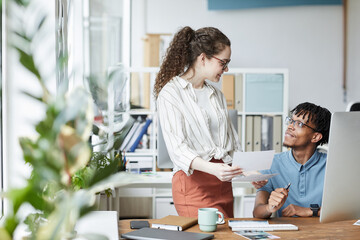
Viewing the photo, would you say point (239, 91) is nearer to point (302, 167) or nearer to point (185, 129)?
point (302, 167)

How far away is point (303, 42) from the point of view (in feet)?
20.9

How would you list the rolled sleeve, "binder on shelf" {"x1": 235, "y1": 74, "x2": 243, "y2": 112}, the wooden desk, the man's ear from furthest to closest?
"binder on shelf" {"x1": 235, "y1": 74, "x2": 243, "y2": 112}, the man's ear, the rolled sleeve, the wooden desk

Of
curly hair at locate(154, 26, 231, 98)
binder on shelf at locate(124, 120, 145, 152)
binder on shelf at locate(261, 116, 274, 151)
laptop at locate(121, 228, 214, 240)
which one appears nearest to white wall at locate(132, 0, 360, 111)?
binder on shelf at locate(261, 116, 274, 151)

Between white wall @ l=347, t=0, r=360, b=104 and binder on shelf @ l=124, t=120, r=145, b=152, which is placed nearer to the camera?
binder on shelf @ l=124, t=120, r=145, b=152

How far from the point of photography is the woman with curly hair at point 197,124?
5.91ft

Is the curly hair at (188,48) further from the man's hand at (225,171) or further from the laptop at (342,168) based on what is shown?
the laptop at (342,168)

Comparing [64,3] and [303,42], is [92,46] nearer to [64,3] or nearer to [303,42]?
[64,3]

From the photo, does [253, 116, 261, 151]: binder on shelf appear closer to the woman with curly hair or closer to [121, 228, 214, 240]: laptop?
the woman with curly hair

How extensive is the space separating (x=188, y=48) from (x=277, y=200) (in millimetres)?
775

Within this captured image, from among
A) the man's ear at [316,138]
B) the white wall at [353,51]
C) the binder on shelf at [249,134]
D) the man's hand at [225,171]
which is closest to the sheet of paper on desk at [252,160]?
the man's hand at [225,171]

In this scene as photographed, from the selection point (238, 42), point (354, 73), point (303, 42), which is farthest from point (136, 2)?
point (354, 73)

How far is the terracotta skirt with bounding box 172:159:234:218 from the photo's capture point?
185 centimetres

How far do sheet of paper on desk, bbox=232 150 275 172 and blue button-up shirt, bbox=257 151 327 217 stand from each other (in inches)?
12.0

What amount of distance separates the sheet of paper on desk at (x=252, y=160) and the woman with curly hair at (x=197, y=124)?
0.14ft
